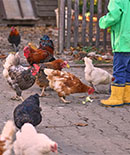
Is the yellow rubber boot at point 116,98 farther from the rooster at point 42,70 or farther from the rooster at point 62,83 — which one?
the rooster at point 42,70

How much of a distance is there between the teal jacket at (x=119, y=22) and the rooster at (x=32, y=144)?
8.77 ft

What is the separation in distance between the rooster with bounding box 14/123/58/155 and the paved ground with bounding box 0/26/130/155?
0.65 meters

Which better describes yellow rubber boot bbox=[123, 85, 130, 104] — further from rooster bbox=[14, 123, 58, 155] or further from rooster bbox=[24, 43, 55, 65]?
rooster bbox=[14, 123, 58, 155]

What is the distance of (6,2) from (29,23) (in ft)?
4.50

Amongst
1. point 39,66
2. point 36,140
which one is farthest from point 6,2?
point 36,140

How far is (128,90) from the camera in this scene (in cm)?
649

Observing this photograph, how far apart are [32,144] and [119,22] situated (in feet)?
9.78

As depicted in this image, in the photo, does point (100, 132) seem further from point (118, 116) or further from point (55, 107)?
point (55, 107)

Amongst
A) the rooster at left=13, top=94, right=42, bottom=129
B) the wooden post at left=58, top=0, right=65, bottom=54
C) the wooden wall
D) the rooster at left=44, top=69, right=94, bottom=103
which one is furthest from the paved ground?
the wooden wall

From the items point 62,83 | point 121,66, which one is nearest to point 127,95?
point 121,66

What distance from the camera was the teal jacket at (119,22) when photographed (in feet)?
19.7

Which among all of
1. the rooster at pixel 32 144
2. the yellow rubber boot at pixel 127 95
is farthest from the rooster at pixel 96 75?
the rooster at pixel 32 144

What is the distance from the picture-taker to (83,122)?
558cm

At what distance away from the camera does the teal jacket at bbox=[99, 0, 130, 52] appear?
6.02 meters
